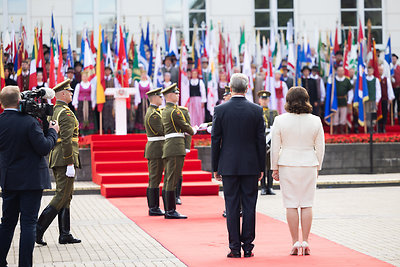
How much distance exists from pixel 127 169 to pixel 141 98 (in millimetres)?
5171

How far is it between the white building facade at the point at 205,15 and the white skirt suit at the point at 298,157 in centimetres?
2258

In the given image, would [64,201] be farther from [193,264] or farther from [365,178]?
[365,178]

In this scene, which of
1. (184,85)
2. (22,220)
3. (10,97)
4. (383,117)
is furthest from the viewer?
(383,117)

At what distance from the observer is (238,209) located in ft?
28.0

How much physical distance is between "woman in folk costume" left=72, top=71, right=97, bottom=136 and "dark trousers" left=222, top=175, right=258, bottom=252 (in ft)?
47.0

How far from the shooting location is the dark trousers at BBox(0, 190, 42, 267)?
7305 millimetres

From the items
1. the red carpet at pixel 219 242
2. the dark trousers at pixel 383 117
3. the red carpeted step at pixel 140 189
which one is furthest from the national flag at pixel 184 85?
the red carpet at pixel 219 242

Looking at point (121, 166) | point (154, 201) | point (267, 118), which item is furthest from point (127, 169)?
point (154, 201)

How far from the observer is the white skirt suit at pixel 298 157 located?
843cm

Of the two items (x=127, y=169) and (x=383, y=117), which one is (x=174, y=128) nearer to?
(x=127, y=169)

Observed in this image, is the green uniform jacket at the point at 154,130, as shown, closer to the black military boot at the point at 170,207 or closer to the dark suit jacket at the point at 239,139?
the black military boot at the point at 170,207

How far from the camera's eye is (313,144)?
8.49 meters

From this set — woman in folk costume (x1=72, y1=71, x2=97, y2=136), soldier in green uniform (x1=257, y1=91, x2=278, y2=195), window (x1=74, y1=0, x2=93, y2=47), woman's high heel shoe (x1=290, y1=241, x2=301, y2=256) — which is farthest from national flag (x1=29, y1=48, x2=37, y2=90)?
woman's high heel shoe (x1=290, y1=241, x2=301, y2=256)

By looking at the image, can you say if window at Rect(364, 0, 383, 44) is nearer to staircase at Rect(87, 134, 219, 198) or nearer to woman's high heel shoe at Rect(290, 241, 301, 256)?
staircase at Rect(87, 134, 219, 198)
